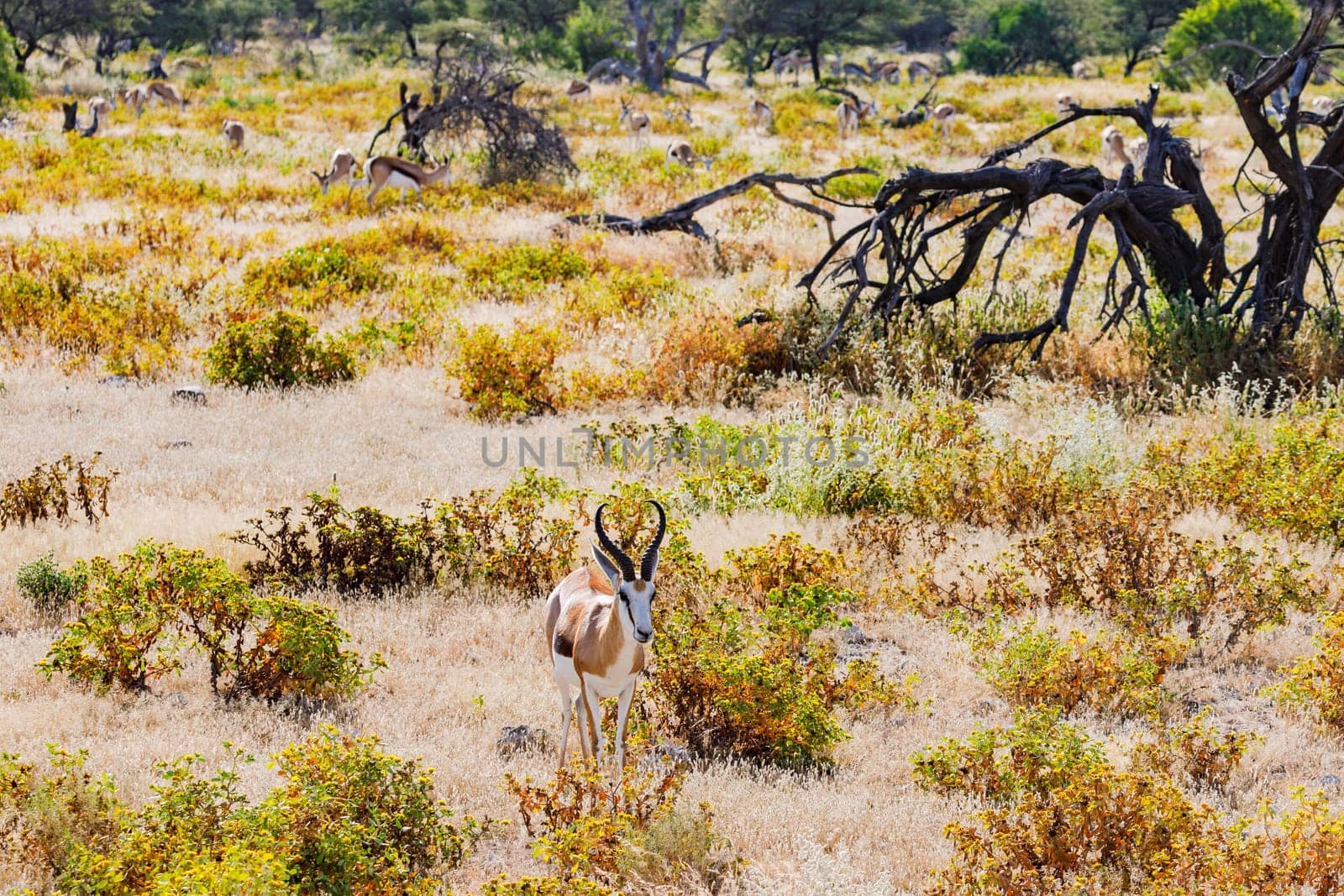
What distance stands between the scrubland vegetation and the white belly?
172 inches

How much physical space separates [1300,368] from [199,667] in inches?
295

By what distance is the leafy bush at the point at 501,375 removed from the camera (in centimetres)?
881

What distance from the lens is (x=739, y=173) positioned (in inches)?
779

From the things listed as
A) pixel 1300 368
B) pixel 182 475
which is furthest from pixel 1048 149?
pixel 182 475

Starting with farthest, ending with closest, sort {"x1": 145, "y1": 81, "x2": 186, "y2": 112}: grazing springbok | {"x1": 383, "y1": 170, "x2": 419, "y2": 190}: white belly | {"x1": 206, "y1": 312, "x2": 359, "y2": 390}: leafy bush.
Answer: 1. {"x1": 145, "y1": 81, "x2": 186, "y2": 112}: grazing springbok
2. {"x1": 383, "y1": 170, "x2": 419, "y2": 190}: white belly
3. {"x1": 206, "y1": 312, "x2": 359, "y2": 390}: leafy bush

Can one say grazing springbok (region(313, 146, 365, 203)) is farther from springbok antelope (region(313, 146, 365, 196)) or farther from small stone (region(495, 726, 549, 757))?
small stone (region(495, 726, 549, 757))

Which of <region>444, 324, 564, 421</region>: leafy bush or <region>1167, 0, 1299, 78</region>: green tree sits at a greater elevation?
<region>1167, 0, 1299, 78</region>: green tree

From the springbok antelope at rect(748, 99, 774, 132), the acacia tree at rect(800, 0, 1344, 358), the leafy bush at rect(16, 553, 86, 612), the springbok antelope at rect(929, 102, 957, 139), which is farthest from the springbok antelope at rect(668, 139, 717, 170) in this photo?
the leafy bush at rect(16, 553, 86, 612)

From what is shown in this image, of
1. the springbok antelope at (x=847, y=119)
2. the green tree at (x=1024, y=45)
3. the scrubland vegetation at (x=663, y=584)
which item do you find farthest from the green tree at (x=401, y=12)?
the scrubland vegetation at (x=663, y=584)

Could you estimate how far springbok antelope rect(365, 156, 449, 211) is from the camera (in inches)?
654

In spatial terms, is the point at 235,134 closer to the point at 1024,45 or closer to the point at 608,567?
the point at 608,567

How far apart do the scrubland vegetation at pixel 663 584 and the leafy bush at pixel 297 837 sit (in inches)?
0.6

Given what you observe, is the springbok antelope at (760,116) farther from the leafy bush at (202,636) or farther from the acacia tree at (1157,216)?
the leafy bush at (202,636)

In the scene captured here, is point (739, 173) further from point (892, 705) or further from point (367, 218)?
point (892, 705)
